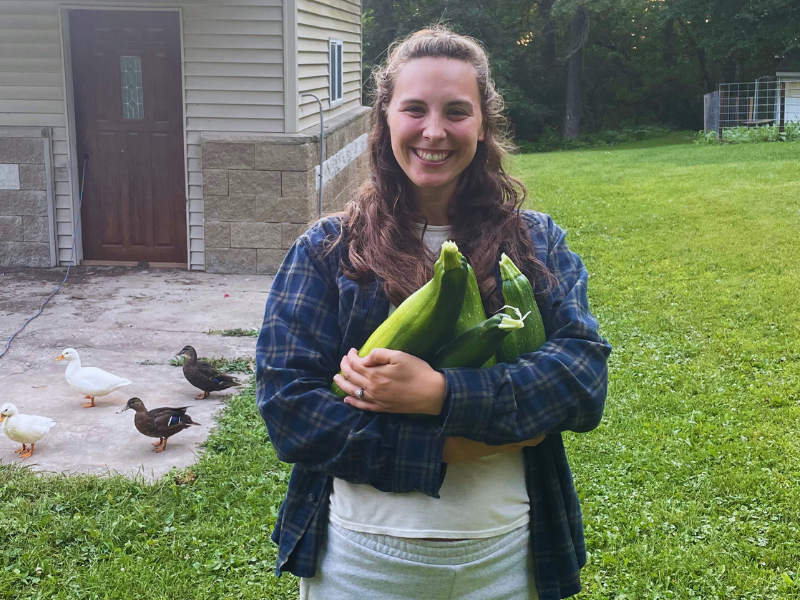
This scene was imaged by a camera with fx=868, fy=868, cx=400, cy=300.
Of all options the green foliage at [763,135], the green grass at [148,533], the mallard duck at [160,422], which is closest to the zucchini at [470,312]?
the green grass at [148,533]

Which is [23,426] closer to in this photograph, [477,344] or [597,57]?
[477,344]

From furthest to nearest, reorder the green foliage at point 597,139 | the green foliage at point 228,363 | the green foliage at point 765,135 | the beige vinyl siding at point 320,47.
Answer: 1. the green foliage at point 597,139
2. the green foliage at point 765,135
3. the beige vinyl siding at point 320,47
4. the green foliage at point 228,363

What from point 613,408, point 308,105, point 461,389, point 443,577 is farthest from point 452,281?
point 308,105

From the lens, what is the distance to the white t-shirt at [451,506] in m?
1.91

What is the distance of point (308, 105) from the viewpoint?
10.5 m

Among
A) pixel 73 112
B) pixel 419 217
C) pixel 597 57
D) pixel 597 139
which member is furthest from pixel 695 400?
pixel 597 57

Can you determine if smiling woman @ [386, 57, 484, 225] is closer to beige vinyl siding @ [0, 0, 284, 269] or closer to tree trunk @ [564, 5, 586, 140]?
beige vinyl siding @ [0, 0, 284, 269]

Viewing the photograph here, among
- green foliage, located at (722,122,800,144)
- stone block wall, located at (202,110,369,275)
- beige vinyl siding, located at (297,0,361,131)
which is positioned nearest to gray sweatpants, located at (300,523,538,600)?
stone block wall, located at (202,110,369,275)

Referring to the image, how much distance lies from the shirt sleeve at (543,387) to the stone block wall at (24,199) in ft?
29.7

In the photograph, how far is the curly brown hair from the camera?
2.03 meters

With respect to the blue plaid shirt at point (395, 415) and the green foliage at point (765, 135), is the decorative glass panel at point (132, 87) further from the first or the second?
the green foliage at point (765, 135)

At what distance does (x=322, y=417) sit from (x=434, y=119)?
0.73 m

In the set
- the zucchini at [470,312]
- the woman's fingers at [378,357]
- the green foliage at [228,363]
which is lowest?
the green foliage at [228,363]

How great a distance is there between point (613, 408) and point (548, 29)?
105ft
